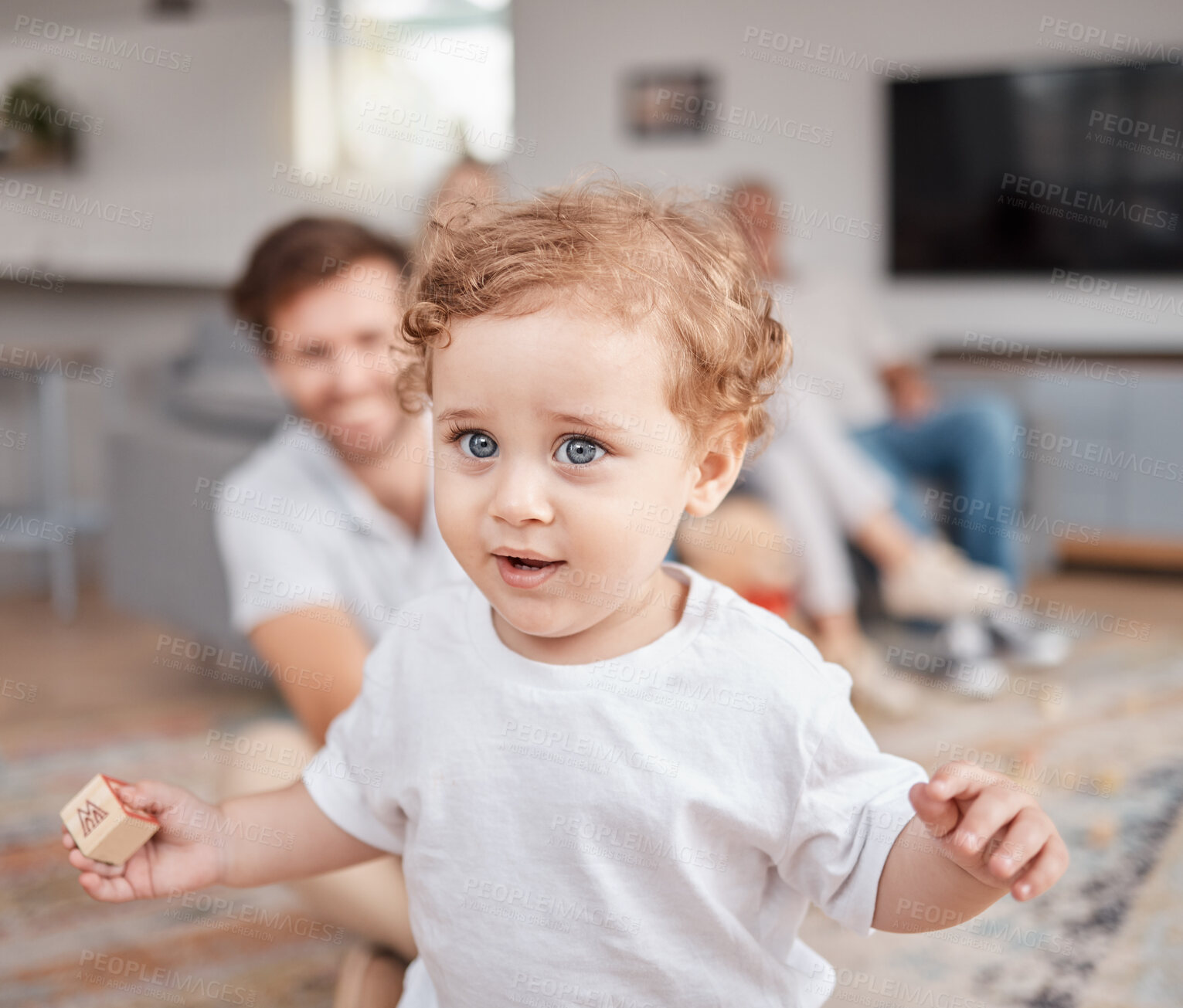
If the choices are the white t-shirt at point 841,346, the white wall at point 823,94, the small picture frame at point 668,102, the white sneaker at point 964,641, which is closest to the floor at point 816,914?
the white sneaker at point 964,641

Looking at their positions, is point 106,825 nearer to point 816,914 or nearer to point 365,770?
point 365,770

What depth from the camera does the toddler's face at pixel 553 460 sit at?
21.0 inches

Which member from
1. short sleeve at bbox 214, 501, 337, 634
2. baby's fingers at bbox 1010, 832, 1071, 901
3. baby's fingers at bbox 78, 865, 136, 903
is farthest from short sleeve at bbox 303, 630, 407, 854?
short sleeve at bbox 214, 501, 337, 634

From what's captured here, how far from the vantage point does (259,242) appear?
1.21 m

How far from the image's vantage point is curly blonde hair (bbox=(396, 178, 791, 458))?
1.80ft

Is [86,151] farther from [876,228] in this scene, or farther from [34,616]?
[876,228]

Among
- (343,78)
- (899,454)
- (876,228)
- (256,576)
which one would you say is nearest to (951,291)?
(876,228)

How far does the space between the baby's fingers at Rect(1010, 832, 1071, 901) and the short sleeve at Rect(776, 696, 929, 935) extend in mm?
68

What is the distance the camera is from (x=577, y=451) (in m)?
0.54

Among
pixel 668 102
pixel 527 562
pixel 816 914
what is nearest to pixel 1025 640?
pixel 816 914

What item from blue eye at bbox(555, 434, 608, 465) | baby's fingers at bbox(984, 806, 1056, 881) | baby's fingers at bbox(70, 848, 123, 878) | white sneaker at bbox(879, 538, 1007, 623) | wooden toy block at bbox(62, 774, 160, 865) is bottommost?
white sneaker at bbox(879, 538, 1007, 623)

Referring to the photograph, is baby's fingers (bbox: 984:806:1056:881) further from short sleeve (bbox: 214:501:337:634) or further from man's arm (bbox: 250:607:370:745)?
short sleeve (bbox: 214:501:337:634)

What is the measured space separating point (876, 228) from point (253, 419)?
113 inches

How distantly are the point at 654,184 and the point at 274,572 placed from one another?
10.6ft
